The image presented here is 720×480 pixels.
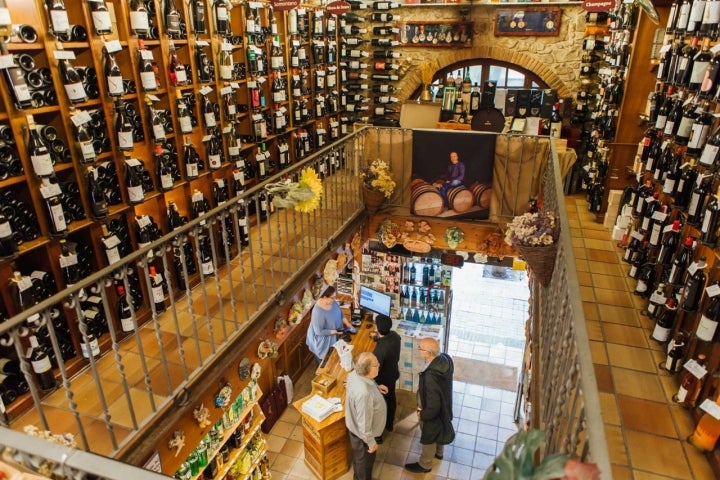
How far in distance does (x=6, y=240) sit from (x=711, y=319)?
491cm

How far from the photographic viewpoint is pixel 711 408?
10.8 ft

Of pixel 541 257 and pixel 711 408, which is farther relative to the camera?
pixel 541 257

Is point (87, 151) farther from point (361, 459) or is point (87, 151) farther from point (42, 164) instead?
point (361, 459)

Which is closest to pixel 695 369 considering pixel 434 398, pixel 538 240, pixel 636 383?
pixel 636 383

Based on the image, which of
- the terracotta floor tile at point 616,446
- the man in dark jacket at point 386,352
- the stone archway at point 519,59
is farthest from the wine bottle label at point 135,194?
the stone archway at point 519,59

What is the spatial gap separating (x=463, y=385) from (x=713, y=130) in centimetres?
479

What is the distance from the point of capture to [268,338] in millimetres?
4703

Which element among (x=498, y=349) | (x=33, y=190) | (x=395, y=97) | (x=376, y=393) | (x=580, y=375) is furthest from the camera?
(x=395, y=97)

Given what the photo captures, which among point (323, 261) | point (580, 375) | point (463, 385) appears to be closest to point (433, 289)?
point (463, 385)

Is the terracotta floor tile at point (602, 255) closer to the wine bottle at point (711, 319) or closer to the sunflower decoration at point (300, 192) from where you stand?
the wine bottle at point (711, 319)

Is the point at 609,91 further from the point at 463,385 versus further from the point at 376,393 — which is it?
the point at 376,393

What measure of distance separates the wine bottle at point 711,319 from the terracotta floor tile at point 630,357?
2.48 feet

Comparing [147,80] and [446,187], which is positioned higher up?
[147,80]

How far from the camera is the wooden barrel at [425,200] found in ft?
21.0
